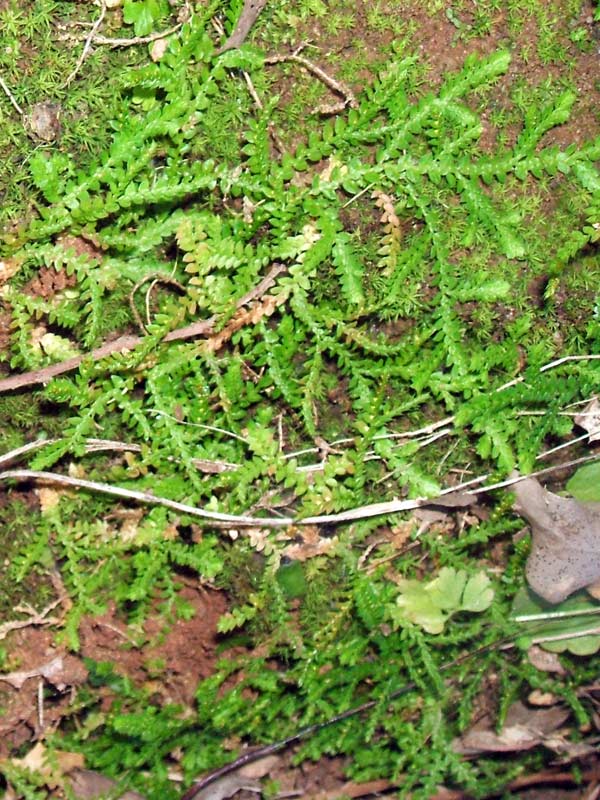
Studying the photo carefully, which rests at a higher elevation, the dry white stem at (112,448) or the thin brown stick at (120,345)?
the thin brown stick at (120,345)

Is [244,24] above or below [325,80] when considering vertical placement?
above

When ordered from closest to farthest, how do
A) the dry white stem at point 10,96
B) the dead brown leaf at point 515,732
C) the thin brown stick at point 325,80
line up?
the dry white stem at point 10,96 → the thin brown stick at point 325,80 → the dead brown leaf at point 515,732

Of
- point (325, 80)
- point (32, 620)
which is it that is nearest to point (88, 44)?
point (325, 80)

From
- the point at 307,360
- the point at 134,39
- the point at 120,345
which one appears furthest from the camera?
the point at 307,360

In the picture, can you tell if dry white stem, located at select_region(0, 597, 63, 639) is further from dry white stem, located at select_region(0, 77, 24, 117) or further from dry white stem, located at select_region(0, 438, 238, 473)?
dry white stem, located at select_region(0, 77, 24, 117)

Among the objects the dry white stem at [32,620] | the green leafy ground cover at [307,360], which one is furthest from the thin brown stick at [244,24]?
the dry white stem at [32,620]

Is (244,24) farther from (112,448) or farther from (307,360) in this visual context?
(112,448)

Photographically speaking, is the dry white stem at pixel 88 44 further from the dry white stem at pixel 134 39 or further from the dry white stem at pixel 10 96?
the dry white stem at pixel 10 96

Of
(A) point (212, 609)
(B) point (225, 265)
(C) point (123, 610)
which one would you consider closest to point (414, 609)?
(A) point (212, 609)
